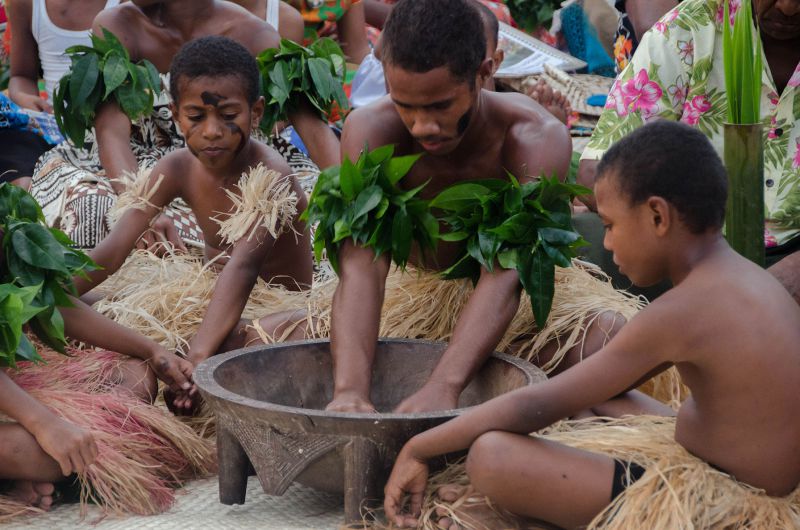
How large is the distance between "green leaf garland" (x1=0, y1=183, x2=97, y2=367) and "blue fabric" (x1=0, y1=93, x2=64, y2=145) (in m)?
1.76

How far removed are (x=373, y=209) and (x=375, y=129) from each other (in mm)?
250

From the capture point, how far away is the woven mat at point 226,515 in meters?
2.15

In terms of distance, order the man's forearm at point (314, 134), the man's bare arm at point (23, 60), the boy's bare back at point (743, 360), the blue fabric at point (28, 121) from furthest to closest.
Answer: the man's bare arm at point (23, 60) → the blue fabric at point (28, 121) → the man's forearm at point (314, 134) → the boy's bare back at point (743, 360)

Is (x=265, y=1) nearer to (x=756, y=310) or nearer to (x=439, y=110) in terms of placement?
(x=439, y=110)

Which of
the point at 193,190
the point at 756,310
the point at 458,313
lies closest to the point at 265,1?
the point at 193,190

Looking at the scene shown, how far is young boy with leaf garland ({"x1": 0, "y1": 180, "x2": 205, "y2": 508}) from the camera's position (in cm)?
224

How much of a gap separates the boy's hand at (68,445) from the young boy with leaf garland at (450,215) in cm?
48

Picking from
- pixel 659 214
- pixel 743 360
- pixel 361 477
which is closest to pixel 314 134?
pixel 361 477

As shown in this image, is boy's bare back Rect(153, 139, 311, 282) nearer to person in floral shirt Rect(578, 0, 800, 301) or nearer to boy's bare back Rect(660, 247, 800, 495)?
person in floral shirt Rect(578, 0, 800, 301)

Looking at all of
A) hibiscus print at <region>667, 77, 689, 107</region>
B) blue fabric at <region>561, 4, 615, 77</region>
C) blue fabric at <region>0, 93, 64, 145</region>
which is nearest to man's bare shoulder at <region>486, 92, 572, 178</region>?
hibiscus print at <region>667, 77, 689, 107</region>

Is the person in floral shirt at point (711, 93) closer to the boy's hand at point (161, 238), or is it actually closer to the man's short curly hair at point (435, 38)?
the man's short curly hair at point (435, 38)

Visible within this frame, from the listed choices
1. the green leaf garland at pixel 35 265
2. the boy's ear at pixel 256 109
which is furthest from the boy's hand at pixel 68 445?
the boy's ear at pixel 256 109

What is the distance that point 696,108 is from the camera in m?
3.03

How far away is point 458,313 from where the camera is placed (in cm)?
274
